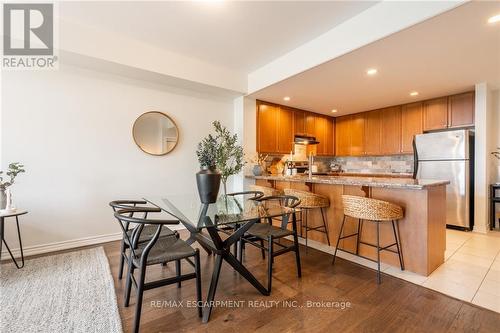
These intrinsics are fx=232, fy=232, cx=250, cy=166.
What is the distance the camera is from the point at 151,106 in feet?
11.8

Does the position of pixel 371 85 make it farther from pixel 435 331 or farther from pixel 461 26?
pixel 435 331

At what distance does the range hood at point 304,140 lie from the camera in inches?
198

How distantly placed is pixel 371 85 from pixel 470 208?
253cm

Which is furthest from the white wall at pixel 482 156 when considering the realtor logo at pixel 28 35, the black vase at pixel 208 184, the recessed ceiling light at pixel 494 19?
the realtor logo at pixel 28 35

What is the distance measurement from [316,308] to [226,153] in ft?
8.71

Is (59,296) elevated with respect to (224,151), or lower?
lower

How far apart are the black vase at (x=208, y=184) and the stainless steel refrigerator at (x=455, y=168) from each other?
3.76m

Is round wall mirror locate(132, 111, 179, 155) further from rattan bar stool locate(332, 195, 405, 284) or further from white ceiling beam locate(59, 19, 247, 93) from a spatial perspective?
rattan bar stool locate(332, 195, 405, 284)

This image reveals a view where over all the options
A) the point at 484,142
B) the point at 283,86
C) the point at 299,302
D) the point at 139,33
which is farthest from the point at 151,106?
the point at 484,142

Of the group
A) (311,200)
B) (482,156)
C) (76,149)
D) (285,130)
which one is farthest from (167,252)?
(482,156)

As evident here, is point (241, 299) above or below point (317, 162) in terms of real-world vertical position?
below

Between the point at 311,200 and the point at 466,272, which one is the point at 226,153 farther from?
the point at 466,272

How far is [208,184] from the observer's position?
2412 mm

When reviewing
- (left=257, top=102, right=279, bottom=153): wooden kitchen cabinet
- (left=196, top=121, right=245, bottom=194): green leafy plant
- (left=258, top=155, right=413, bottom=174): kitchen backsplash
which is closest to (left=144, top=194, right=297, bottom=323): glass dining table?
(left=196, top=121, right=245, bottom=194): green leafy plant
